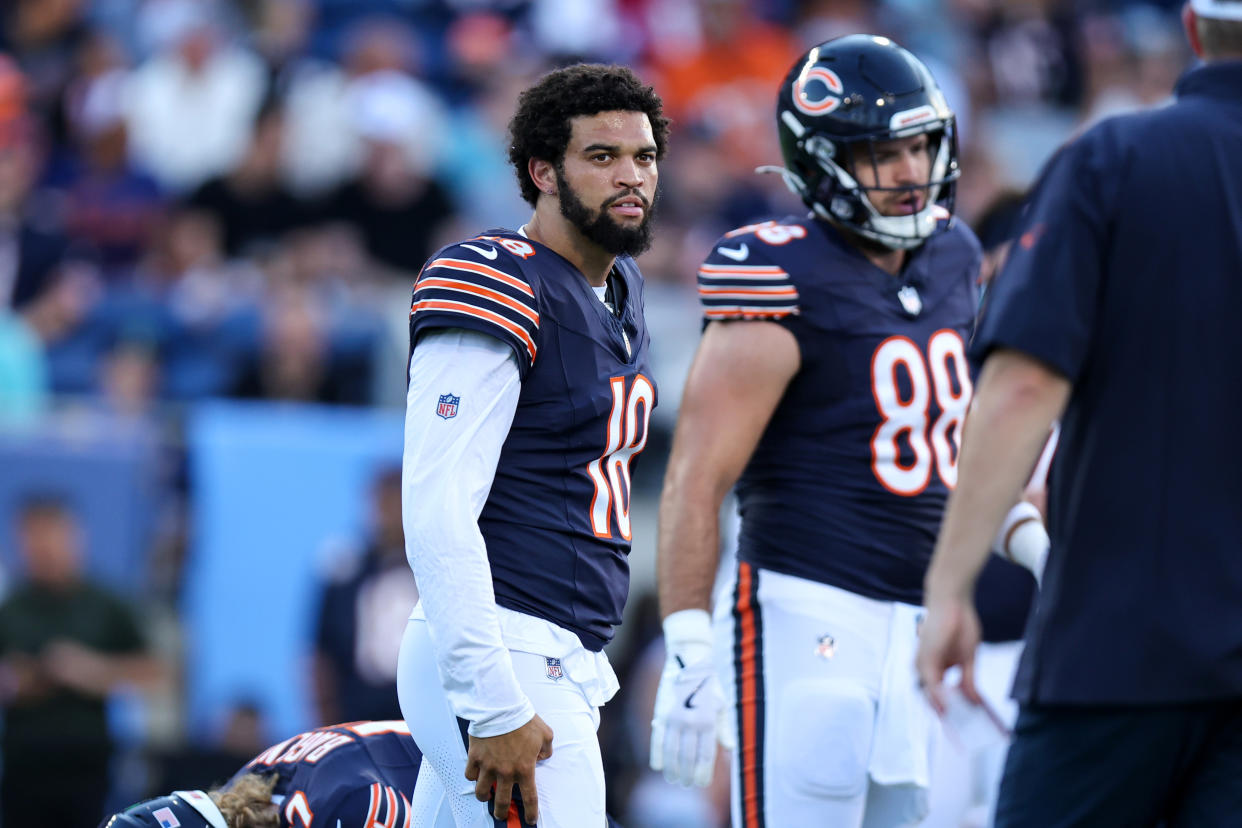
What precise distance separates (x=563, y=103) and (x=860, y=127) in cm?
80

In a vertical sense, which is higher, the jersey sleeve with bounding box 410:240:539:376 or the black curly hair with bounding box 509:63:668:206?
the black curly hair with bounding box 509:63:668:206

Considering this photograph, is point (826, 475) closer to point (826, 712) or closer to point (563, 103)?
point (826, 712)

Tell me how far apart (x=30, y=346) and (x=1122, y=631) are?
6.44 meters

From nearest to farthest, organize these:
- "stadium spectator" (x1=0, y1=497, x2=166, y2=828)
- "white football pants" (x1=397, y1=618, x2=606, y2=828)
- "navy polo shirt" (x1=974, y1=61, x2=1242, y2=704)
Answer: "navy polo shirt" (x1=974, y1=61, x2=1242, y2=704) → "white football pants" (x1=397, y1=618, x2=606, y2=828) → "stadium spectator" (x1=0, y1=497, x2=166, y2=828)

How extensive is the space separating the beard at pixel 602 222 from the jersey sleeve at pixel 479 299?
0.68 feet

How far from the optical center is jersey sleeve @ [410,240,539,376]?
2.99m

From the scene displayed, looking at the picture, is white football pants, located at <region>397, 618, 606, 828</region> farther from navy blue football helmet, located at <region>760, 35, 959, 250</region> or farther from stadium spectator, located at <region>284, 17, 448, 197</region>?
stadium spectator, located at <region>284, 17, 448, 197</region>

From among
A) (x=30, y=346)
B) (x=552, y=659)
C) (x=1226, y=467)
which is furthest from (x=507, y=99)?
(x=1226, y=467)

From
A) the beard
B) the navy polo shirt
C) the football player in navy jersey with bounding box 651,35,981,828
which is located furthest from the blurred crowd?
the navy polo shirt

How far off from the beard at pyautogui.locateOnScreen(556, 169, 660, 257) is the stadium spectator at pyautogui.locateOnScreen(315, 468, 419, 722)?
3792 mm

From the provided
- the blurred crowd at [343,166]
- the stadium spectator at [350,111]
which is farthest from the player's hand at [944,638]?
the stadium spectator at [350,111]

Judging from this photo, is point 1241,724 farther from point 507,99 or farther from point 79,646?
point 507,99

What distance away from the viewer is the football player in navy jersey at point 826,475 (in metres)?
3.60

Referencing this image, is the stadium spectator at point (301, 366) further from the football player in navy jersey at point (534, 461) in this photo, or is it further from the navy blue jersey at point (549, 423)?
the navy blue jersey at point (549, 423)
